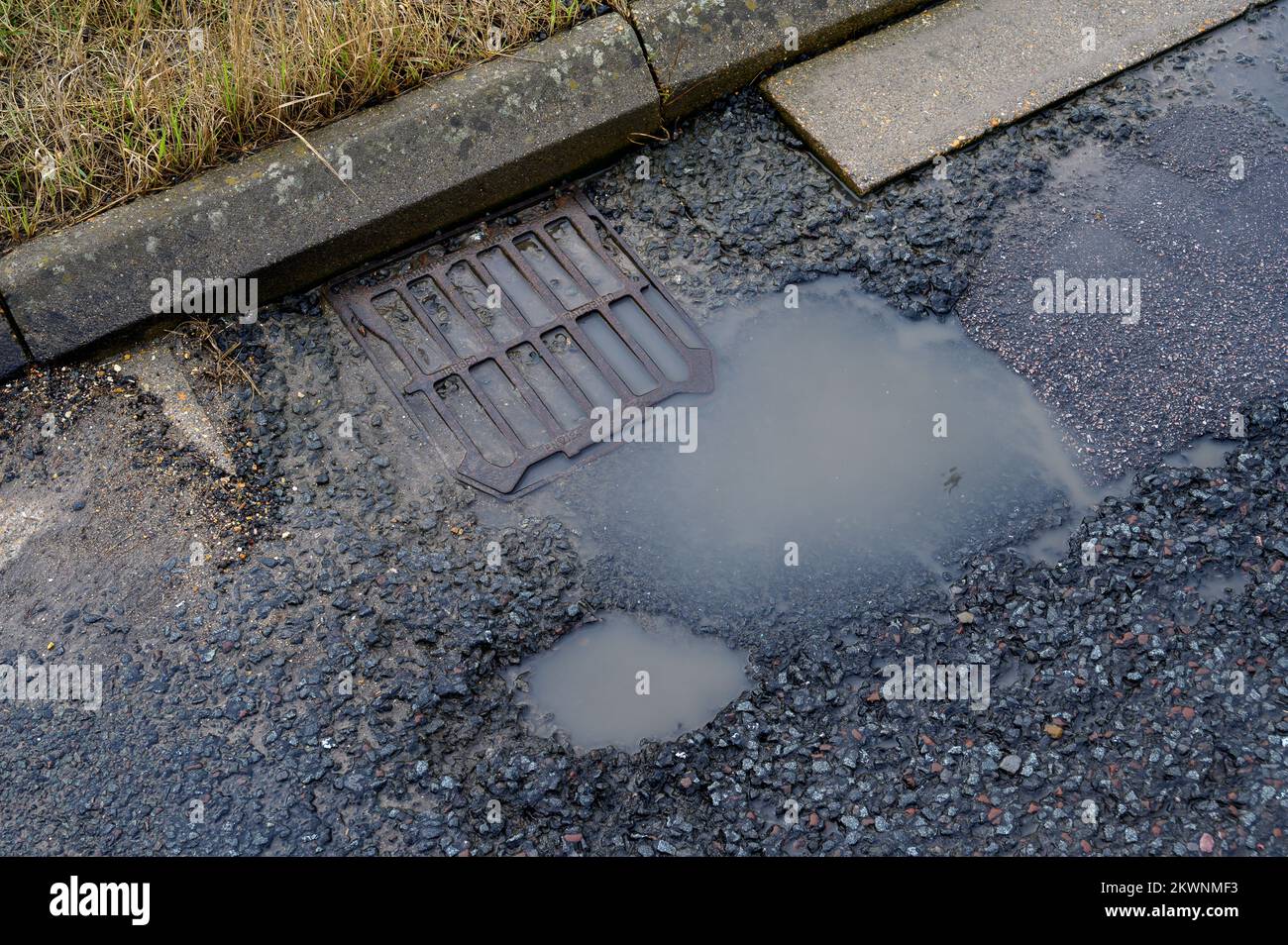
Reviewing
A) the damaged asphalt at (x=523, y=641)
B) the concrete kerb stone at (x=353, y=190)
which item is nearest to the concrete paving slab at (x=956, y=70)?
the damaged asphalt at (x=523, y=641)

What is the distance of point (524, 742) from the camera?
8.81ft

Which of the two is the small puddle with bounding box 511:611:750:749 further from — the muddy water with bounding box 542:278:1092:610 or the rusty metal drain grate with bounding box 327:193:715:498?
the rusty metal drain grate with bounding box 327:193:715:498

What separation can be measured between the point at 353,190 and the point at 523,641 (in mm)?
1581

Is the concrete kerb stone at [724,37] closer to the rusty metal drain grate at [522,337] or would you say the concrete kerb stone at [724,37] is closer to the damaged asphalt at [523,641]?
the rusty metal drain grate at [522,337]

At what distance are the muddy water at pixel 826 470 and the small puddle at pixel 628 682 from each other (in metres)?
0.14

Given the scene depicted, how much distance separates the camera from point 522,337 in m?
3.38

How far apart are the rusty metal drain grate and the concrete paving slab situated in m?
0.89

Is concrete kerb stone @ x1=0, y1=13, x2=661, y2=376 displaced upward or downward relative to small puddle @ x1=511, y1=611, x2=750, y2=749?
upward

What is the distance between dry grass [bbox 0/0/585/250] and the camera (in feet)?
10.8

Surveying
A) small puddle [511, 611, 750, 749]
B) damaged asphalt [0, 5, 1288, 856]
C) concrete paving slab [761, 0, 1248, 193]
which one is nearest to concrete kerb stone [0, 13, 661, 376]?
damaged asphalt [0, 5, 1288, 856]

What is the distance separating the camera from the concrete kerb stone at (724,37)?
3.64 m

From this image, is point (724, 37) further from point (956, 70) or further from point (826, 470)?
point (826, 470)
